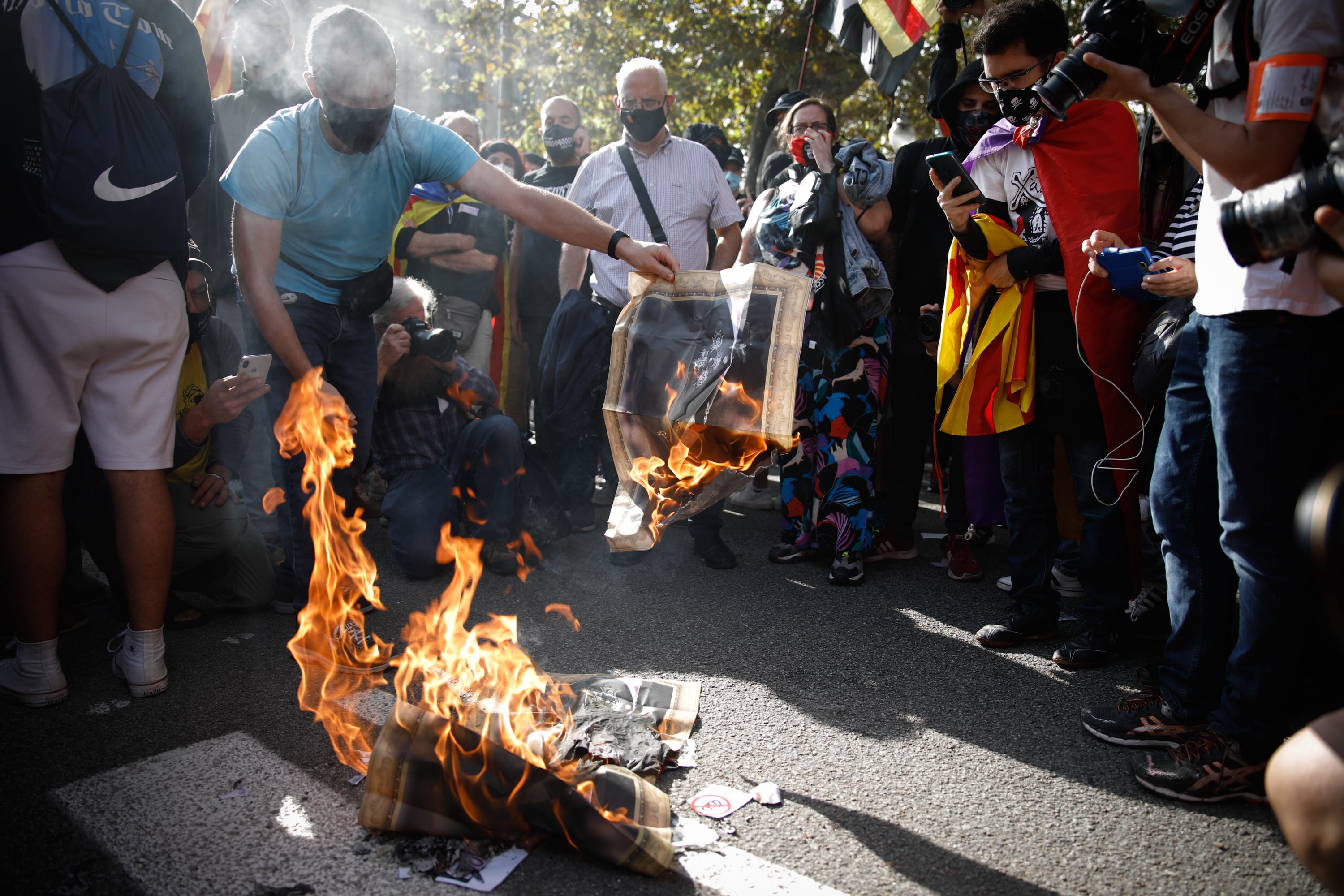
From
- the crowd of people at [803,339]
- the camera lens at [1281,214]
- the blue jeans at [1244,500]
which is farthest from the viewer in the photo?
the crowd of people at [803,339]

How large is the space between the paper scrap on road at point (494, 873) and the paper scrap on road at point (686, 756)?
627mm

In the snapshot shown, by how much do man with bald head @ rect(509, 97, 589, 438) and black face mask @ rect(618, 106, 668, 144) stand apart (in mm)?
1443

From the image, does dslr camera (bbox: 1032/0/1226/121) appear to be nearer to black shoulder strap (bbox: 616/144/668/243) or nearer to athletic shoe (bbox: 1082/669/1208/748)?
athletic shoe (bbox: 1082/669/1208/748)

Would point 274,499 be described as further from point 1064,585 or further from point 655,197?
point 1064,585

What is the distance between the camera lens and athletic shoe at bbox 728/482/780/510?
6410mm

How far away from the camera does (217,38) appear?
5.39m

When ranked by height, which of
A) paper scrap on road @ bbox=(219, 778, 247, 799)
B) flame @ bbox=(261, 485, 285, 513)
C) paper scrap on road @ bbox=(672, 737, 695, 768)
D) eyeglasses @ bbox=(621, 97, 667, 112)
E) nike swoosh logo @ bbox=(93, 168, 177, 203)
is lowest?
paper scrap on road @ bbox=(219, 778, 247, 799)

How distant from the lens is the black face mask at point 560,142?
670cm

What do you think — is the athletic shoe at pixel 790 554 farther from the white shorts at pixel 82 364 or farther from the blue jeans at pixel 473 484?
the white shorts at pixel 82 364

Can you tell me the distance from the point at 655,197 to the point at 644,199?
77 mm

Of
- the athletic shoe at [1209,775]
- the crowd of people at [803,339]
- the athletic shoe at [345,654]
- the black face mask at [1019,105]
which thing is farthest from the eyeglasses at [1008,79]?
the athletic shoe at [345,654]

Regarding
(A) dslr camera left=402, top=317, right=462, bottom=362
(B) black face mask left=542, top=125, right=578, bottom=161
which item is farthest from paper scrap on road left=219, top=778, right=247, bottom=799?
(B) black face mask left=542, top=125, right=578, bottom=161

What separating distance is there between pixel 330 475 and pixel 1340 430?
11.7 feet

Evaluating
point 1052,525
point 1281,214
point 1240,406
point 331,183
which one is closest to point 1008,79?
point 1240,406
